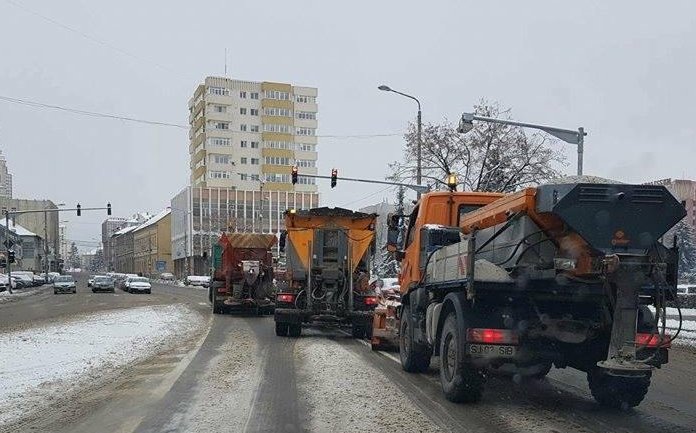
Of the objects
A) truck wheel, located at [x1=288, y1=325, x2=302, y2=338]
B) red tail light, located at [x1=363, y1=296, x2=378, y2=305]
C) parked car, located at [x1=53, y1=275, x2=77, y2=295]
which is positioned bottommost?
parked car, located at [x1=53, y1=275, x2=77, y2=295]

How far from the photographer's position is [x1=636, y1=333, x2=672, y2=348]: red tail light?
7.23 metres

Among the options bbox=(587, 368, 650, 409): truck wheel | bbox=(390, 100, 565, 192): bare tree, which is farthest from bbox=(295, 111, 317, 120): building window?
bbox=(587, 368, 650, 409): truck wheel

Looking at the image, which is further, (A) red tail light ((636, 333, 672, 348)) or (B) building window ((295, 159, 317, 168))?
(B) building window ((295, 159, 317, 168))

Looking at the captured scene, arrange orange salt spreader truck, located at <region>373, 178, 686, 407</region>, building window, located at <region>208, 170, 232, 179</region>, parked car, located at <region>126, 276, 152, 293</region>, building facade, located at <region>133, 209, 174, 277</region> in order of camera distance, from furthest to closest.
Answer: building facade, located at <region>133, 209, 174, 277</region>, building window, located at <region>208, 170, 232, 179</region>, parked car, located at <region>126, 276, 152, 293</region>, orange salt spreader truck, located at <region>373, 178, 686, 407</region>

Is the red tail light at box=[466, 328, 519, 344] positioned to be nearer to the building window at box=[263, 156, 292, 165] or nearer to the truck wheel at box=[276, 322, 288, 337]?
the truck wheel at box=[276, 322, 288, 337]

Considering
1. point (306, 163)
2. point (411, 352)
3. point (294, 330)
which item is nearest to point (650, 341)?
point (411, 352)

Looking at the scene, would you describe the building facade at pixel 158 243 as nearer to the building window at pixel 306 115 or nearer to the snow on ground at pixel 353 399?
the building window at pixel 306 115

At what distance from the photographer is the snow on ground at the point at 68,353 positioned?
9062 mm

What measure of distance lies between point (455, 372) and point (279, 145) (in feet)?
346

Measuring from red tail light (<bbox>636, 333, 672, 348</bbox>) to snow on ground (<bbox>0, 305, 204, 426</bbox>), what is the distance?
6.66m

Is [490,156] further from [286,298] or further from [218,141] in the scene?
[218,141]

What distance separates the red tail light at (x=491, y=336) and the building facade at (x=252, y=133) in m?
99.8

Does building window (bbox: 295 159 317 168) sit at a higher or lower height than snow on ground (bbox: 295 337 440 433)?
higher

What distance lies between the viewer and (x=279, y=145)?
368 feet
